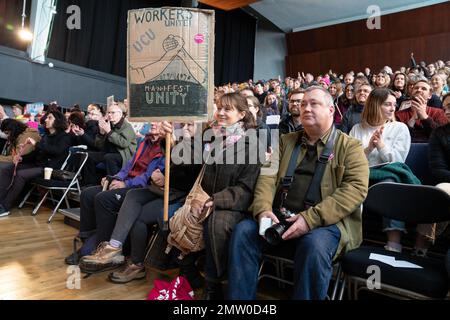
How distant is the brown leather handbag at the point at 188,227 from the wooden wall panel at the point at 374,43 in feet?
34.2

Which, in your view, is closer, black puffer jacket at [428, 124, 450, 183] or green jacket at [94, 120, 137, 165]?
black puffer jacket at [428, 124, 450, 183]

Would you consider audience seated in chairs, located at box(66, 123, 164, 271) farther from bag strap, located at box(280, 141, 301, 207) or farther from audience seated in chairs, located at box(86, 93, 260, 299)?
bag strap, located at box(280, 141, 301, 207)

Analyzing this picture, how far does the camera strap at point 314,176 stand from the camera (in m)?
1.63

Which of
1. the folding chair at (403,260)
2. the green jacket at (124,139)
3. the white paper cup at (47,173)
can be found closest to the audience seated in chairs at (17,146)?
the white paper cup at (47,173)

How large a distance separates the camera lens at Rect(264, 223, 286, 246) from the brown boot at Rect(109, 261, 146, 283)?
3.18 feet

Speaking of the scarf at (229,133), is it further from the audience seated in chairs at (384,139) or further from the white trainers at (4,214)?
the white trainers at (4,214)

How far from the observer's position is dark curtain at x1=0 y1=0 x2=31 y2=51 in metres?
6.50

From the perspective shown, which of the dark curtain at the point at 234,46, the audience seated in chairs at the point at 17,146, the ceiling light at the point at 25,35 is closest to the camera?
the audience seated in chairs at the point at 17,146

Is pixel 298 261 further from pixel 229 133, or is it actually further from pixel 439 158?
pixel 439 158

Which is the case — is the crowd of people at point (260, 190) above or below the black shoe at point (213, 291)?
above

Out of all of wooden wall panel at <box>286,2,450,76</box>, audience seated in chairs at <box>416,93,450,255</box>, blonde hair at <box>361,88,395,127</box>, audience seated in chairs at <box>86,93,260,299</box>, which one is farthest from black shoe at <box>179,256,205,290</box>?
wooden wall panel at <box>286,2,450,76</box>

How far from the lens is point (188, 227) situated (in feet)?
5.90

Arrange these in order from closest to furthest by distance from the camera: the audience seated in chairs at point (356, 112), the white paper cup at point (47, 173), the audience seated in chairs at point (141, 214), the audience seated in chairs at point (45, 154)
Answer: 1. the audience seated in chairs at point (141, 214)
2. the audience seated in chairs at point (356, 112)
3. the white paper cup at point (47, 173)
4. the audience seated in chairs at point (45, 154)
